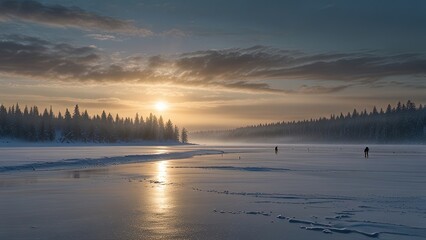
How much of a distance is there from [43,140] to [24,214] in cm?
13909

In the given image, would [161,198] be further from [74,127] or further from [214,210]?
[74,127]

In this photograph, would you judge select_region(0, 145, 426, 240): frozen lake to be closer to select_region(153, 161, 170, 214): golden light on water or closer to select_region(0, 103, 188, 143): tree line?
select_region(153, 161, 170, 214): golden light on water

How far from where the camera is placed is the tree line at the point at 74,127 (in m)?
140

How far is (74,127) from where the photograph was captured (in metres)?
153

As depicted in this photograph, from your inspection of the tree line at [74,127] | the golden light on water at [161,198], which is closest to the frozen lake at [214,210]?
the golden light on water at [161,198]

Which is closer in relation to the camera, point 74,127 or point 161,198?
point 161,198

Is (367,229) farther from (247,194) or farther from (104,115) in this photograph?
(104,115)

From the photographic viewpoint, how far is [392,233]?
11.0 m

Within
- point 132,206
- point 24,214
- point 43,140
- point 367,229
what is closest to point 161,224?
point 132,206

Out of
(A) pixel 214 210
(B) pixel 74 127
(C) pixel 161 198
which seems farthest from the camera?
(B) pixel 74 127

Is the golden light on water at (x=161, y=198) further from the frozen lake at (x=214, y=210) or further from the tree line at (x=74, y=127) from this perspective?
the tree line at (x=74, y=127)

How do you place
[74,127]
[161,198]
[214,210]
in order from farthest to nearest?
[74,127] < [161,198] < [214,210]

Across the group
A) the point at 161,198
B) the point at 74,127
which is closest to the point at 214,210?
the point at 161,198

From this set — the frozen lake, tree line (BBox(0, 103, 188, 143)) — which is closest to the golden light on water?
the frozen lake
